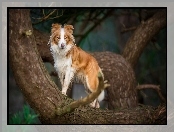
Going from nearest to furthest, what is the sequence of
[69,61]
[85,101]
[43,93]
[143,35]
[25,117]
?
[25,117] < [85,101] < [43,93] < [69,61] < [143,35]

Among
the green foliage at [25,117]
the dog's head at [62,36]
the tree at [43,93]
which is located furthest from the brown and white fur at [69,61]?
the green foliage at [25,117]

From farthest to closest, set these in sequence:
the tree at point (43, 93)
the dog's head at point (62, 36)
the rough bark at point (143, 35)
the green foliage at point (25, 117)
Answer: the rough bark at point (143, 35) → the dog's head at point (62, 36) → the tree at point (43, 93) → the green foliage at point (25, 117)

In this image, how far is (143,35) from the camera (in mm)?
3156

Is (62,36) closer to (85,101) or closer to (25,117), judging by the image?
(85,101)

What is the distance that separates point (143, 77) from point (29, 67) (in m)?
→ 1.85

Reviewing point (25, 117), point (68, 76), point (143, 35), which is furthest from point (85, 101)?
point (143, 35)

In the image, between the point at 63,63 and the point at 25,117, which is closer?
the point at 25,117

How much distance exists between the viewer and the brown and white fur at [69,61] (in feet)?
7.10

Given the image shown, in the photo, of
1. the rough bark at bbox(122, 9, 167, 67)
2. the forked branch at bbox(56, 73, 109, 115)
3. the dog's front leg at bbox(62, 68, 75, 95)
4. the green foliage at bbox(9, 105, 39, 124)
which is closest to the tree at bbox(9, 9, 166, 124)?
the forked branch at bbox(56, 73, 109, 115)

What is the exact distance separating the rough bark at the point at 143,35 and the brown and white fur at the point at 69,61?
3.07 feet

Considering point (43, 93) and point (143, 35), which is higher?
point (143, 35)

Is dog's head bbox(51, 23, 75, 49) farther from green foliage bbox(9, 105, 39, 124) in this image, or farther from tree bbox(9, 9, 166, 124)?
green foliage bbox(9, 105, 39, 124)

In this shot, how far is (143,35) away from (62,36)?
1.16m

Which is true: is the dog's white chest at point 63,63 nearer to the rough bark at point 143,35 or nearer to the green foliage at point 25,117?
the green foliage at point 25,117
